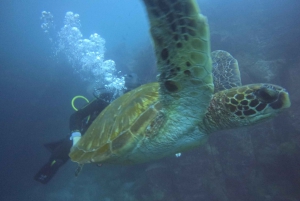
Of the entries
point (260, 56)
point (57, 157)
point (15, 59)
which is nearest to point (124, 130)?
point (57, 157)

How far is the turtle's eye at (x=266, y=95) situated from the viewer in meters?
1.61

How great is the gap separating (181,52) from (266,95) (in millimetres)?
937

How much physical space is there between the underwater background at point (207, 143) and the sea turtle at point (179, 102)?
260mm

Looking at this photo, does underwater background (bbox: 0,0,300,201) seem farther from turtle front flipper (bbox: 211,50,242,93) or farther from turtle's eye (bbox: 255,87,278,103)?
turtle front flipper (bbox: 211,50,242,93)

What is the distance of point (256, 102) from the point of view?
65.9 inches

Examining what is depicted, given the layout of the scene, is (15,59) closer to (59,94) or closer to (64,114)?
(59,94)

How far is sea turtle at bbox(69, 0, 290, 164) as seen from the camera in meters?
1.10

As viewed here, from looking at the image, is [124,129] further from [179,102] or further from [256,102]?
[256,102]

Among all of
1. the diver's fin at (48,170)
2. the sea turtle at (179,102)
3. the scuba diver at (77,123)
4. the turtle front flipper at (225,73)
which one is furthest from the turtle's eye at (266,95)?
the diver's fin at (48,170)

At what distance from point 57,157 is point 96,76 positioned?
11.2 meters

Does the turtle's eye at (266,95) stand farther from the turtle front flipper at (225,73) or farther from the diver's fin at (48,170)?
the diver's fin at (48,170)

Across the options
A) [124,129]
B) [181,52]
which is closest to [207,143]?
[124,129]

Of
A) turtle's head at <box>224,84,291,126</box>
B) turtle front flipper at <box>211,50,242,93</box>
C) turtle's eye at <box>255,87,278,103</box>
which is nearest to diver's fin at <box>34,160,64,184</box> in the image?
turtle front flipper at <box>211,50,242,93</box>

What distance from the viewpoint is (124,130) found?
215 centimetres
